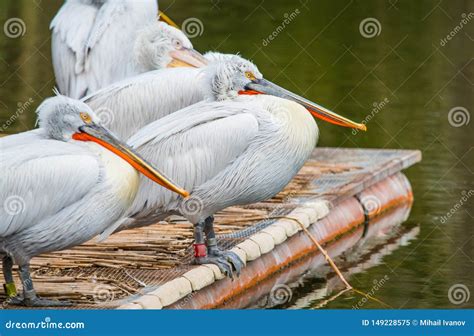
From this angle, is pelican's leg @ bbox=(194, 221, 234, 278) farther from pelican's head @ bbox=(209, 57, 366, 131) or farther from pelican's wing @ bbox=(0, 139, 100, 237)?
pelican's wing @ bbox=(0, 139, 100, 237)

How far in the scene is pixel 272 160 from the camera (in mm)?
8336

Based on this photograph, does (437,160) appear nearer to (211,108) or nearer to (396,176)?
(396,176)

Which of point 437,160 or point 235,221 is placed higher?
point 437,160

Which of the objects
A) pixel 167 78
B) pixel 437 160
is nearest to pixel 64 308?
pixel 167 78

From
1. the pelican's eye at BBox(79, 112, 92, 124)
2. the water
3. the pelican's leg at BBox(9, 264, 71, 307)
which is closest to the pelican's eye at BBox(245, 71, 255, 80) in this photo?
the pelican's eye at BBox(79, 112, 92, 124)

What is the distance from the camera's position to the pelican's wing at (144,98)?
8844mm

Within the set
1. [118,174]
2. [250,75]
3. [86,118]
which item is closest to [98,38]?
[250,75]

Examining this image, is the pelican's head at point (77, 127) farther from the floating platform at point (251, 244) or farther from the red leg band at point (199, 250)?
the red leg band at point (199, 250)

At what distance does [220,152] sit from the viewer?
8.22m

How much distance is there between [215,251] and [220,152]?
2.04 ft

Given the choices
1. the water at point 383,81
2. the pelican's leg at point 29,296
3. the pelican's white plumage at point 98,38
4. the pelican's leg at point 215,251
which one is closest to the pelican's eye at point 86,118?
the pelican's leg at point 29,296

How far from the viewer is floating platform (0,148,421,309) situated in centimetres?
786

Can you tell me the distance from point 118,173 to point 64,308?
0.74 m

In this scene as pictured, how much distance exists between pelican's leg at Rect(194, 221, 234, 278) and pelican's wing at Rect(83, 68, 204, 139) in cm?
91
